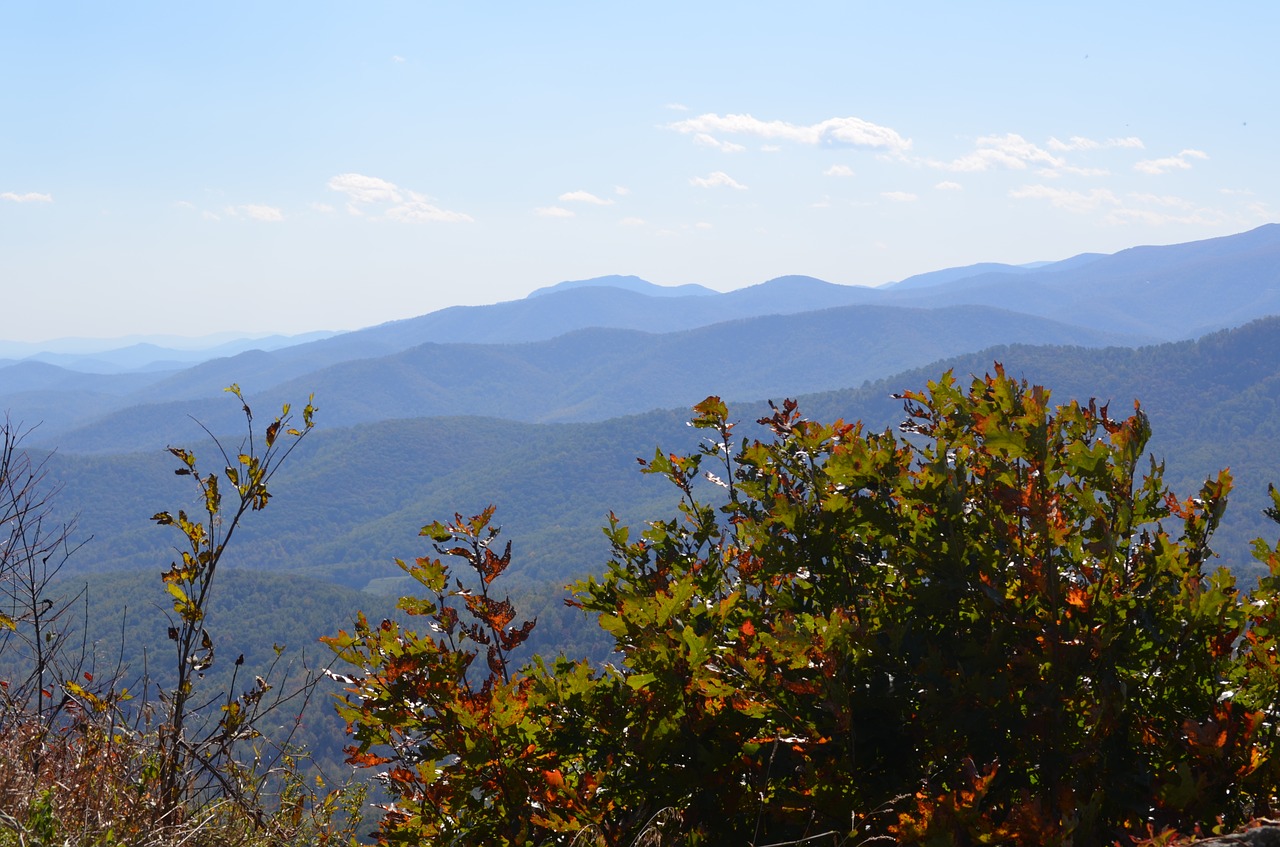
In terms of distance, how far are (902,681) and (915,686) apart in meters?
Answer: 0.03

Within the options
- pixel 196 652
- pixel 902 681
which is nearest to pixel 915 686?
pixel 902 681

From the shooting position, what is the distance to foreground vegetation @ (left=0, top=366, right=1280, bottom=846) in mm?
1932

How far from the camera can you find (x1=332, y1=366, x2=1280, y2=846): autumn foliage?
1.93m

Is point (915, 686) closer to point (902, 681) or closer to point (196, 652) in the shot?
point (902, 681)

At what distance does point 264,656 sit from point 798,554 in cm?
10294

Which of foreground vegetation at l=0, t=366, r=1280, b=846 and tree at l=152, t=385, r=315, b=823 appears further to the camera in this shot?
tree at l=152, t=385, r=315, b=823

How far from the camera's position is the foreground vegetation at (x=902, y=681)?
1.93m

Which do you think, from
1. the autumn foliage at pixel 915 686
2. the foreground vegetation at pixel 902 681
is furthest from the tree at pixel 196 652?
the autumn foliage at pixel 915 686

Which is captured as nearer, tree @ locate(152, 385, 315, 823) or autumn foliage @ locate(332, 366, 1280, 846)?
autumn foliage @ locate(332, 366, 1280, 846)

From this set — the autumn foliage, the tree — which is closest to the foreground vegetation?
the autumn foliage

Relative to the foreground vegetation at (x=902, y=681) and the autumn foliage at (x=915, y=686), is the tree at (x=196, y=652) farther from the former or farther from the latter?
the autumn foliage at (x=915, y=686)

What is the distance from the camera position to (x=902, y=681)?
2039mm

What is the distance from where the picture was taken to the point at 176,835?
110 inches

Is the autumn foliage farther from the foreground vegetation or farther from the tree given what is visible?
the tree
